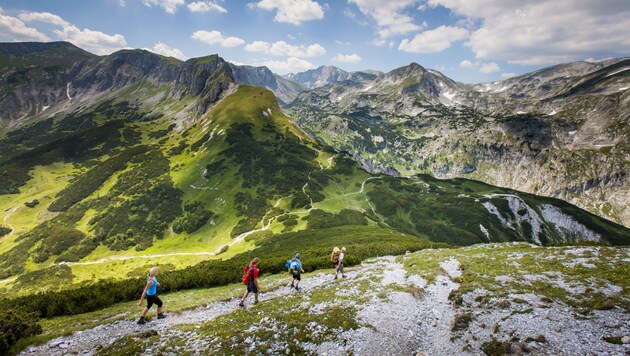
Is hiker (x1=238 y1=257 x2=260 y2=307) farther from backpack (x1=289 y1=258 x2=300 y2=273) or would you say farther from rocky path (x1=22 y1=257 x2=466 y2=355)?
backpack (x1=289 y1=258 x2=300 y2=273)

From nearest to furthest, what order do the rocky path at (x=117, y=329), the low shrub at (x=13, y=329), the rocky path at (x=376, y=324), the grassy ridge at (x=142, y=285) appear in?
the low shrub at (x=13, y=329) < the rocky path at (x=376, y=324) < the rocky path at (x=117, y=329) < the grassy ridge at (x=142, y=285)

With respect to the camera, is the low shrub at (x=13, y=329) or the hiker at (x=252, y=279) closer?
the low shrub at (x=13, y=329)

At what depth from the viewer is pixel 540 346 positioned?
15.4 meters

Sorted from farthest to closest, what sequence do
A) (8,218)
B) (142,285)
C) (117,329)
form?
(8,218)
(142,285)
(117,329)

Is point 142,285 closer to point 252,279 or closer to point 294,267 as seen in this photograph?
point 252,279

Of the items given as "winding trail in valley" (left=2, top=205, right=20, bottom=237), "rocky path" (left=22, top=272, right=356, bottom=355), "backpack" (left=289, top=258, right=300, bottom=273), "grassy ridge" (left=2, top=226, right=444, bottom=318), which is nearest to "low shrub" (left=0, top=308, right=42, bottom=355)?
"rocky path" (left=22, top=272, right=356, bottom=355)

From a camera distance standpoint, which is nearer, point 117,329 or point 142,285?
point 117,329

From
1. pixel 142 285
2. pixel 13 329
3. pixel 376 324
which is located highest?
pixel 13 329

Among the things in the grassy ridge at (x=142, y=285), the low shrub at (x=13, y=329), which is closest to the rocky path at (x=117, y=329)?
the low shrub at (x=13, y=329)

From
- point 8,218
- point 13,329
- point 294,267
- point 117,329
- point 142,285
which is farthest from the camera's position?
point 8,218

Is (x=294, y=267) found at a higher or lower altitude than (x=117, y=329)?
higher

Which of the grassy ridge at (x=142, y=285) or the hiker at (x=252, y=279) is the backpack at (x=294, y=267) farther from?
the grassy ridge at (x=142, y=285)

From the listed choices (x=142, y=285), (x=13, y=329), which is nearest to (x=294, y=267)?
(x=142, y=285)

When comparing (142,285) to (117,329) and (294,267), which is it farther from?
(294,267)
